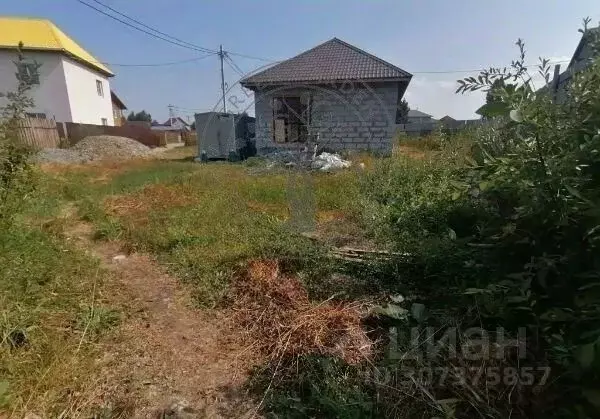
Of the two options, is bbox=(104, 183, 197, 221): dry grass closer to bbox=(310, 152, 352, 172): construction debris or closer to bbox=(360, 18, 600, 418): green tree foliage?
bbox=(310, 152, 352, 172): construction debris

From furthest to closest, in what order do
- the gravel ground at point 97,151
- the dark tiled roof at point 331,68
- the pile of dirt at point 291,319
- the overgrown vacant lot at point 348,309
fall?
the gravel ground at point 97,151 → the dark tiled roof at point 331,68 → the pile of dirt at point 291,319 → the overgrown vacant lot at point 348,309

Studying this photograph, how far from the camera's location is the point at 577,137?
144 centimetres

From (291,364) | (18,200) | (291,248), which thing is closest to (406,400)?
(291,364)

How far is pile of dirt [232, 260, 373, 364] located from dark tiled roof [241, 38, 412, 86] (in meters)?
7.80

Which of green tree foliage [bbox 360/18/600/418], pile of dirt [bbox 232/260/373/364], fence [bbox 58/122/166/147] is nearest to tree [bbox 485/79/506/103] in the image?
green tree foliage [bbox 360/18/600/418]

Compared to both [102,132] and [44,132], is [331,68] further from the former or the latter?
[102,132]

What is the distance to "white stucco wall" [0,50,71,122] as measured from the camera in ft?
59.1

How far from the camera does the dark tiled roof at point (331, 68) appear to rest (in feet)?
31.7

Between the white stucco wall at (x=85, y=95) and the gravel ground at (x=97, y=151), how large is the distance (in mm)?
6067

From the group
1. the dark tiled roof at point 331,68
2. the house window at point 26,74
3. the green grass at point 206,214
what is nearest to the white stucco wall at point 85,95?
the dark tiled roof at point 331,68

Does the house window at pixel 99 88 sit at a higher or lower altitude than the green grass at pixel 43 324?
higher

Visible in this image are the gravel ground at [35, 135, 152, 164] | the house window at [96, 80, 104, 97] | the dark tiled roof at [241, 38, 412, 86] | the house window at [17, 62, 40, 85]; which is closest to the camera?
the house window at [17, 62, 40, 85]

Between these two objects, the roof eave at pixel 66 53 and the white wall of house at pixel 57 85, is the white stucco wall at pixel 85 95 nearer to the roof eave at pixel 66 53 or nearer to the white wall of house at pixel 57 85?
the white wall of house at pixel 57 85

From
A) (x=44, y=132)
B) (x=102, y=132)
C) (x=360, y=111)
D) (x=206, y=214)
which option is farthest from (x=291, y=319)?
(x=102, y=132)
